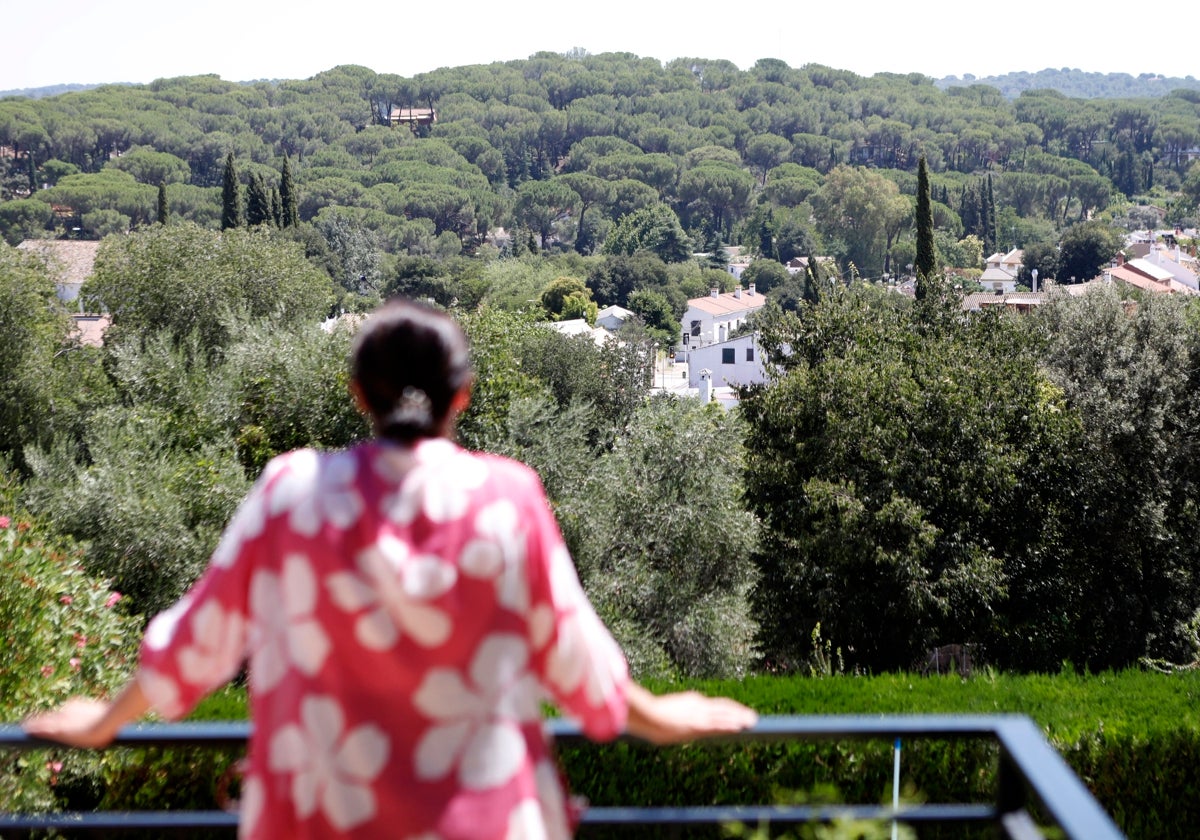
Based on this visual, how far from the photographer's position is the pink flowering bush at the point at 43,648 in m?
4.90

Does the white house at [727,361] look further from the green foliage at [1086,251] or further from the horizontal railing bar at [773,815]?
the horizontal railing bar at [773,815]

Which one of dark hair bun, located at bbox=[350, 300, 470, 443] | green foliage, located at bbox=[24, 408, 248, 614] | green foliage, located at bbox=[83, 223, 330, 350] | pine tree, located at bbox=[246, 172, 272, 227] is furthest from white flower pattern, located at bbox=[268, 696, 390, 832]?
pine tree, located at bbox=[246, 172, 272, 227]

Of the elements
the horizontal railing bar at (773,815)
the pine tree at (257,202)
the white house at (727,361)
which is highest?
the horizontal railing bar at (773,815)

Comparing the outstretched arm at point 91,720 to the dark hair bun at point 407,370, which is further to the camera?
the outstretched arm at point 91,720

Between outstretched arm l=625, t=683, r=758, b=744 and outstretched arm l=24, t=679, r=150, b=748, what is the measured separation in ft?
2.13

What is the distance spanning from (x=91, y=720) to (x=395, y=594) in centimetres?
61

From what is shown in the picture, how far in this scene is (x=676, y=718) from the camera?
157 centimetres

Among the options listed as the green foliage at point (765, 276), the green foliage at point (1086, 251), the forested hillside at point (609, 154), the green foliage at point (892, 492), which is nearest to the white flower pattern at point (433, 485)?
the green foliage at point (892, 492)

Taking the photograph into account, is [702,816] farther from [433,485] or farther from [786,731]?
[433,485]

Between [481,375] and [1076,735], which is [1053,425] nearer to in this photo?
[481,375]

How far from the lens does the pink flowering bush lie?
4.90 metres

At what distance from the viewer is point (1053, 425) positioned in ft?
45.3

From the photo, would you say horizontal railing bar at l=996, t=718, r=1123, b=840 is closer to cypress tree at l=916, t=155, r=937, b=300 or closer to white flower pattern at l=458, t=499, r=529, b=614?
white flower pattern at l=458, t=499, r=529, b=614

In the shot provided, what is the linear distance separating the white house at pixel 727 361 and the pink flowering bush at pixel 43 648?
54847mm
